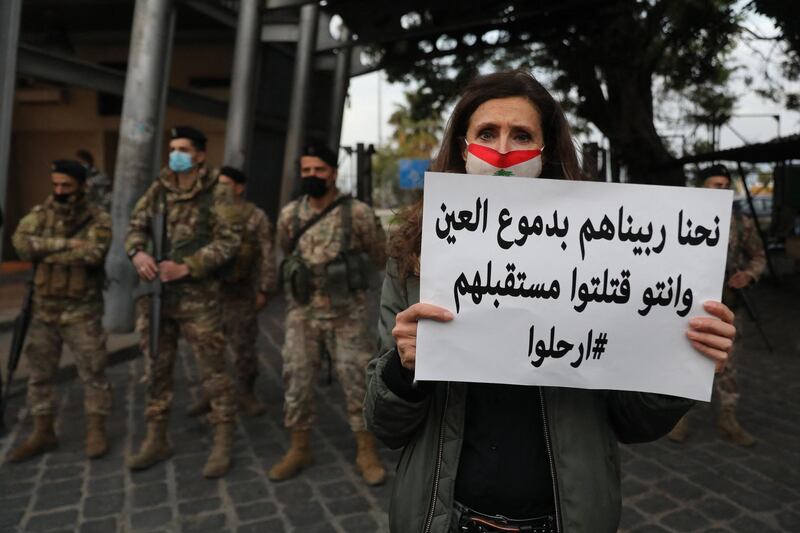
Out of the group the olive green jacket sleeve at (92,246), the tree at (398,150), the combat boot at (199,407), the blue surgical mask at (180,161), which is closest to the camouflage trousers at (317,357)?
the blue surgical mask at (180,161)

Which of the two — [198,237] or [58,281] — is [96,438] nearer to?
[58,281]

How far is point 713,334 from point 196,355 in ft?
11.2

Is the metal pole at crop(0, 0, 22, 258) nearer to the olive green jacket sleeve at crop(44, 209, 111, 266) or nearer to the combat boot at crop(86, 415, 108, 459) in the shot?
the olive green jacket sleeve at crop(44, 209, 111, 266)

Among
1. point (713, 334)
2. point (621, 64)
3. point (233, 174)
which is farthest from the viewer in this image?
point (621, 64)

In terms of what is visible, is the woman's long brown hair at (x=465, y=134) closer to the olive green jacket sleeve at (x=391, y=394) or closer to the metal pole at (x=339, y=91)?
the olive green jacket sleeve at (x=391, y=394)

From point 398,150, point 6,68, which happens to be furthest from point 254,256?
point 398,150

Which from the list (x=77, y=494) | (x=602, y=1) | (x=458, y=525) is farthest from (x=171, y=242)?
(x=602, y=1)

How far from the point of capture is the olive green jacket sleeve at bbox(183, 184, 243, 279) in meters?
3.99

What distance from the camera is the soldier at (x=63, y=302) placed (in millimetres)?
4168

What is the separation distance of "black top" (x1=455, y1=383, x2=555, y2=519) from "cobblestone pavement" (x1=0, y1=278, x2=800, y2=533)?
198 centimetres

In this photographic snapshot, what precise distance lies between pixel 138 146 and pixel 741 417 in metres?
7.10

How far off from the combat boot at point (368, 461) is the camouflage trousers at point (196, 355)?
0.90m

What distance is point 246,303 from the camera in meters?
5.29

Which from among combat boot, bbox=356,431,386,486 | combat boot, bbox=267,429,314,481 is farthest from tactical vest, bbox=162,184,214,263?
combat boot, bbox=356,431,386,486
